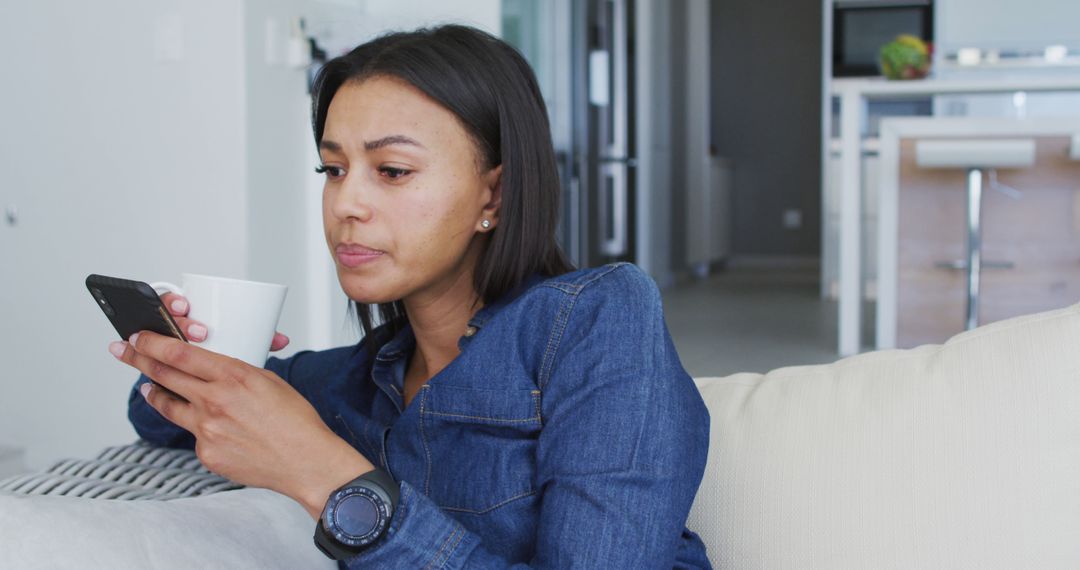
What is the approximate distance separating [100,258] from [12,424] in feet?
1.78

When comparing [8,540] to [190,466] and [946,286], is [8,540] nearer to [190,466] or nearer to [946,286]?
[190,466]

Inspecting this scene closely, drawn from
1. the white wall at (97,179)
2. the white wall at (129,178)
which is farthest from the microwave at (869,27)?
the white wall at (97,179)

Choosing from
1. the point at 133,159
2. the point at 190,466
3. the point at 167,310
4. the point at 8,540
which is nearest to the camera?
the point at 8,540

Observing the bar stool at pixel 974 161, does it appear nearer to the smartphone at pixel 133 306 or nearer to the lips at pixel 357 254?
the lips at pixel 357 254

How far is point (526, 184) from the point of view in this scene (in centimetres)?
98

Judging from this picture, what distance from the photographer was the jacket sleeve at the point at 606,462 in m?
0.79

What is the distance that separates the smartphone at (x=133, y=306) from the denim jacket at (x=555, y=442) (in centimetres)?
20

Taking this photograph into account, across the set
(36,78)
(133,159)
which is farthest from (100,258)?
(36,78)

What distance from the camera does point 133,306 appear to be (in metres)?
0.82

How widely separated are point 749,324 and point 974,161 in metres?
1.65

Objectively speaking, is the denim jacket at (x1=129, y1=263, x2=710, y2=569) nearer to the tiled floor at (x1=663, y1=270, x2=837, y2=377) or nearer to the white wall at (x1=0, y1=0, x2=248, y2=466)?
the white wall at (x1=0, y1=0, x2=248, y2=466)

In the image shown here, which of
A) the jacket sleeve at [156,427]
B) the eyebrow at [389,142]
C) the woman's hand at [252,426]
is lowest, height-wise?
the jacket sleeve at [156,427]

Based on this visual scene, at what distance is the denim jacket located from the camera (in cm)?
80

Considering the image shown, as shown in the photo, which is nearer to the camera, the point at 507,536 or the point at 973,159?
the point at 507,536
